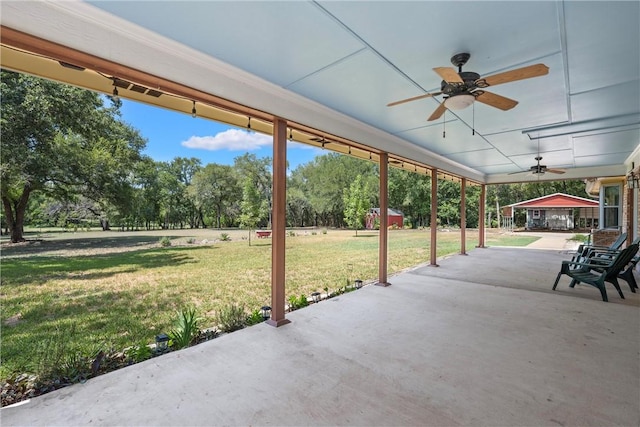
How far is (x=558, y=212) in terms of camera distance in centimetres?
2216

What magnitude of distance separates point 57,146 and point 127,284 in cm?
592

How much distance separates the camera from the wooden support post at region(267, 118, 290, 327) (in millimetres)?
3410

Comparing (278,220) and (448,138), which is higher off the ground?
(448,138)

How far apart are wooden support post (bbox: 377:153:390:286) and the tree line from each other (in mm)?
8740

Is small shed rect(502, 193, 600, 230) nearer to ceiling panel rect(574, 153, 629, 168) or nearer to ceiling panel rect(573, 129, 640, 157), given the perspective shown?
ceiling panel rect(574, 153, 629, 168)

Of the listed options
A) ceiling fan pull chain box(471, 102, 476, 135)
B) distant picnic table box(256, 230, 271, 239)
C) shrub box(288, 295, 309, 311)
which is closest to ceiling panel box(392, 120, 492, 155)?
ceiling fan pull chain box(471, 102, 476, 135)

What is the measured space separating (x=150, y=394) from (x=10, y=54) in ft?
8.23

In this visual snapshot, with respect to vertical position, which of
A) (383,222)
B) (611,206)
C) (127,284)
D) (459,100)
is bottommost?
(127,284)

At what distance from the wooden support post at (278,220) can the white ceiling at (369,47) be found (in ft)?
1.04

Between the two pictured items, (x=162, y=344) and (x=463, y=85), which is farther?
(x=162, y=344)

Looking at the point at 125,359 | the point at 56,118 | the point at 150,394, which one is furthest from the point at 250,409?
the point at 56,118

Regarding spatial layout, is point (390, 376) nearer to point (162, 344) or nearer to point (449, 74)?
point (162, 344)

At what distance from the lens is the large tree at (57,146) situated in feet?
25.4

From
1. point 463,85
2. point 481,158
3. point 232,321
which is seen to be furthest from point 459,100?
point 481,158
